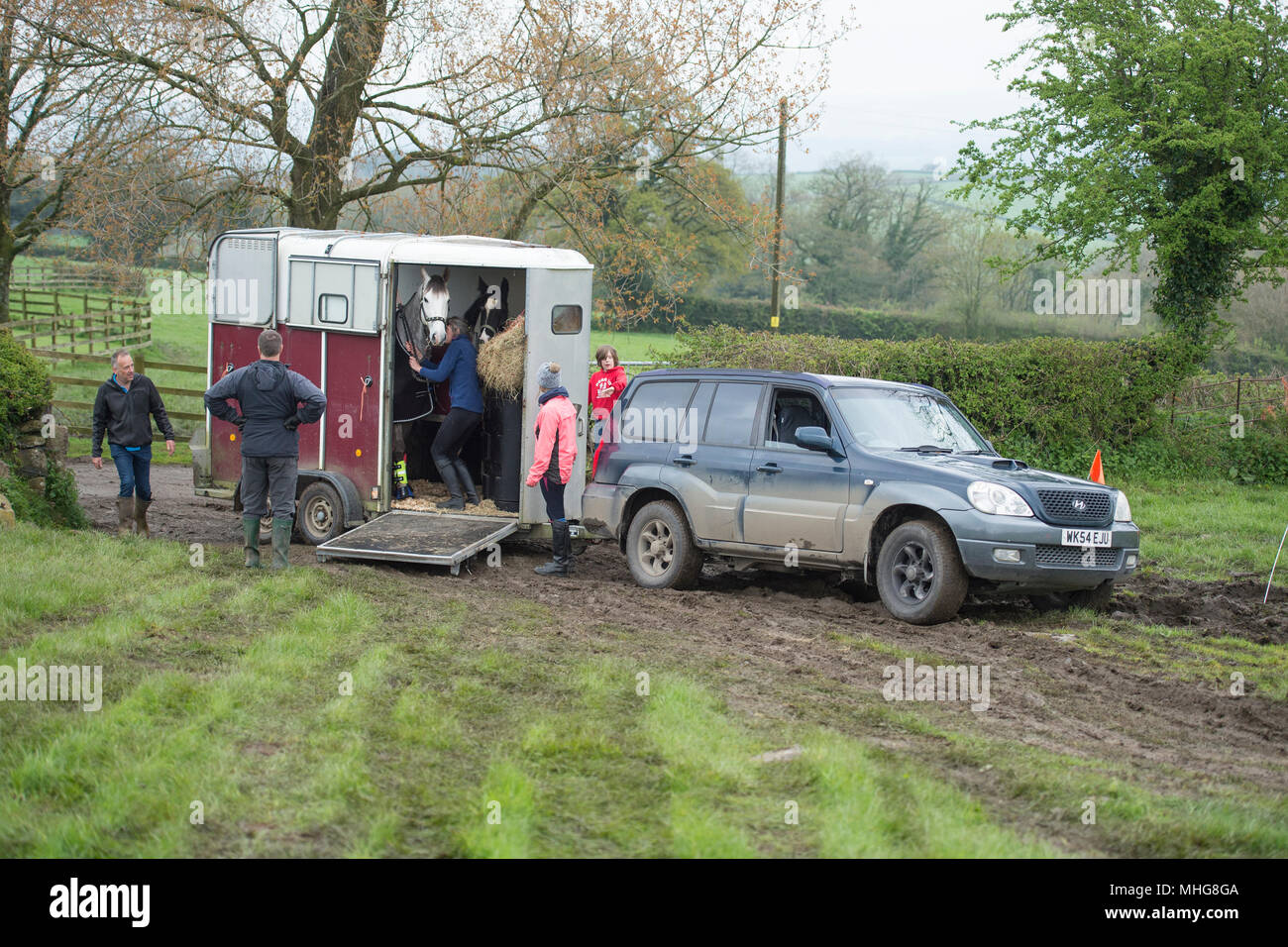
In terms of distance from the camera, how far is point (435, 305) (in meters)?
13.9

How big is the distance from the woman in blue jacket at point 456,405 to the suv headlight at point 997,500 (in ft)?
18.8

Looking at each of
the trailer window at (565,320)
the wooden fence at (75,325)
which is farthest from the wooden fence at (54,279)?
the trailer window at (565,320)

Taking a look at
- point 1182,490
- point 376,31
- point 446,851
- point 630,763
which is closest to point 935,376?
point 1182,490

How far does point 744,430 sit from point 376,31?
437 inches

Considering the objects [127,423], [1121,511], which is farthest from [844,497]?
[127,423]

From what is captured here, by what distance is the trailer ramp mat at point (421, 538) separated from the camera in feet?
37.5

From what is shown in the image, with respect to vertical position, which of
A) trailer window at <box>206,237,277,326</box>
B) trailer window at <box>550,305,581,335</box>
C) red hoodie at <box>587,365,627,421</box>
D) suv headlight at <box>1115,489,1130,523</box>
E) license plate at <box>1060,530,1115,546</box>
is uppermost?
trailer window at <box>206,237,277,326</box>

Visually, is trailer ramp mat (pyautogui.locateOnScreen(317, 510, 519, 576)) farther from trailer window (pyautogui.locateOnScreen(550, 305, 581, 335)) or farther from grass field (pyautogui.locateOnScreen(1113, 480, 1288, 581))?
grass field (pyautogui.locateOnScreen(1113, 480, 1288, 581))

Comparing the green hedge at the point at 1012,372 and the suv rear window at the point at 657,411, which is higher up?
the green hedge at the point at 1012,372

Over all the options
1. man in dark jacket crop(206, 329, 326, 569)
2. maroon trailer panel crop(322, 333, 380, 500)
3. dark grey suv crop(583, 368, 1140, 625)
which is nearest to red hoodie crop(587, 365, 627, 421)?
dark grey suv crop(583, 368, 1140, 625)

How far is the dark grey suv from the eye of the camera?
373 inches

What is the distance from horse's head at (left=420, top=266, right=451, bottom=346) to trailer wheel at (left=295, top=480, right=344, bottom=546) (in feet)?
7.04

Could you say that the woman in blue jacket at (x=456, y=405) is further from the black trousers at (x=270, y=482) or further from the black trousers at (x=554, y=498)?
the black trousers at (x=270, y=482)

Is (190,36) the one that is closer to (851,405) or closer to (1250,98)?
(851,405)
